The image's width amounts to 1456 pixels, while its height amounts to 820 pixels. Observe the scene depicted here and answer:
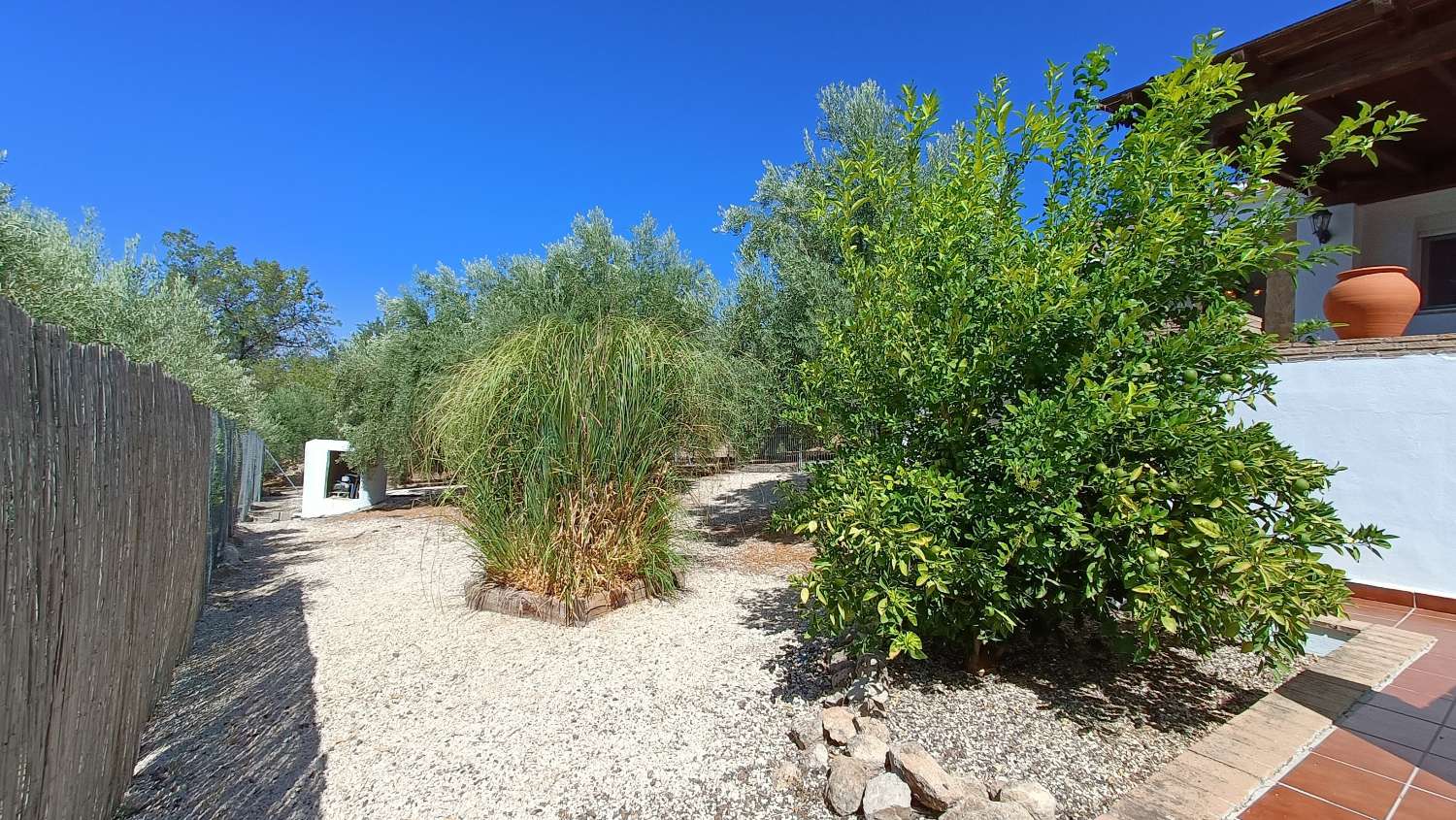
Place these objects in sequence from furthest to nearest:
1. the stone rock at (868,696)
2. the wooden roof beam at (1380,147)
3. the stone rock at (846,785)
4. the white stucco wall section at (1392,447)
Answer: the wooden roof beam at (1380,147) < the white stucco wall section at (1392,447) < the stone rock at (868,696) < the stone rock at (846,785)

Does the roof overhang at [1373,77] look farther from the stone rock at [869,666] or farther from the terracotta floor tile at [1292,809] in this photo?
the stone rock at [869,666]

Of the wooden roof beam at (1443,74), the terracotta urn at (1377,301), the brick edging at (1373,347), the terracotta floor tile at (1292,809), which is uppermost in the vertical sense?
the wooden roof beam at (1443,74)

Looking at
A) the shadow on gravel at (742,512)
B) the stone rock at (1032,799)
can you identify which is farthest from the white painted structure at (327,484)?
the stone rock at (1032,799)

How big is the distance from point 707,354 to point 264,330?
3175 cm

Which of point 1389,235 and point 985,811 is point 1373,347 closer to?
point 1389,235

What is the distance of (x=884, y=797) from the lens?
6.54 ft

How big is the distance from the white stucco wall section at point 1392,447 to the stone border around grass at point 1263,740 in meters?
0.95

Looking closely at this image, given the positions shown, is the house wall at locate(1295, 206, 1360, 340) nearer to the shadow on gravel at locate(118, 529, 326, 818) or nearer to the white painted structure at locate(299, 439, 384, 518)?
the shadow on gravel at locate(118, 529, 326, 818)

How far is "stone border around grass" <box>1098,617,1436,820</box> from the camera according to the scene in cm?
186

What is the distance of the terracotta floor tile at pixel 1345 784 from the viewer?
1914mm

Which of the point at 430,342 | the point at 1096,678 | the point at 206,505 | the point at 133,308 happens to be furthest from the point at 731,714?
the point at 430,342

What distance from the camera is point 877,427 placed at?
3074 mm

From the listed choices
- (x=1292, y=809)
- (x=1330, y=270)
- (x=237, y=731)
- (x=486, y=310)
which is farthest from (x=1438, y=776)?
(x=486, y=310)

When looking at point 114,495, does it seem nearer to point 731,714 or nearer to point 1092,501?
point 731,714
